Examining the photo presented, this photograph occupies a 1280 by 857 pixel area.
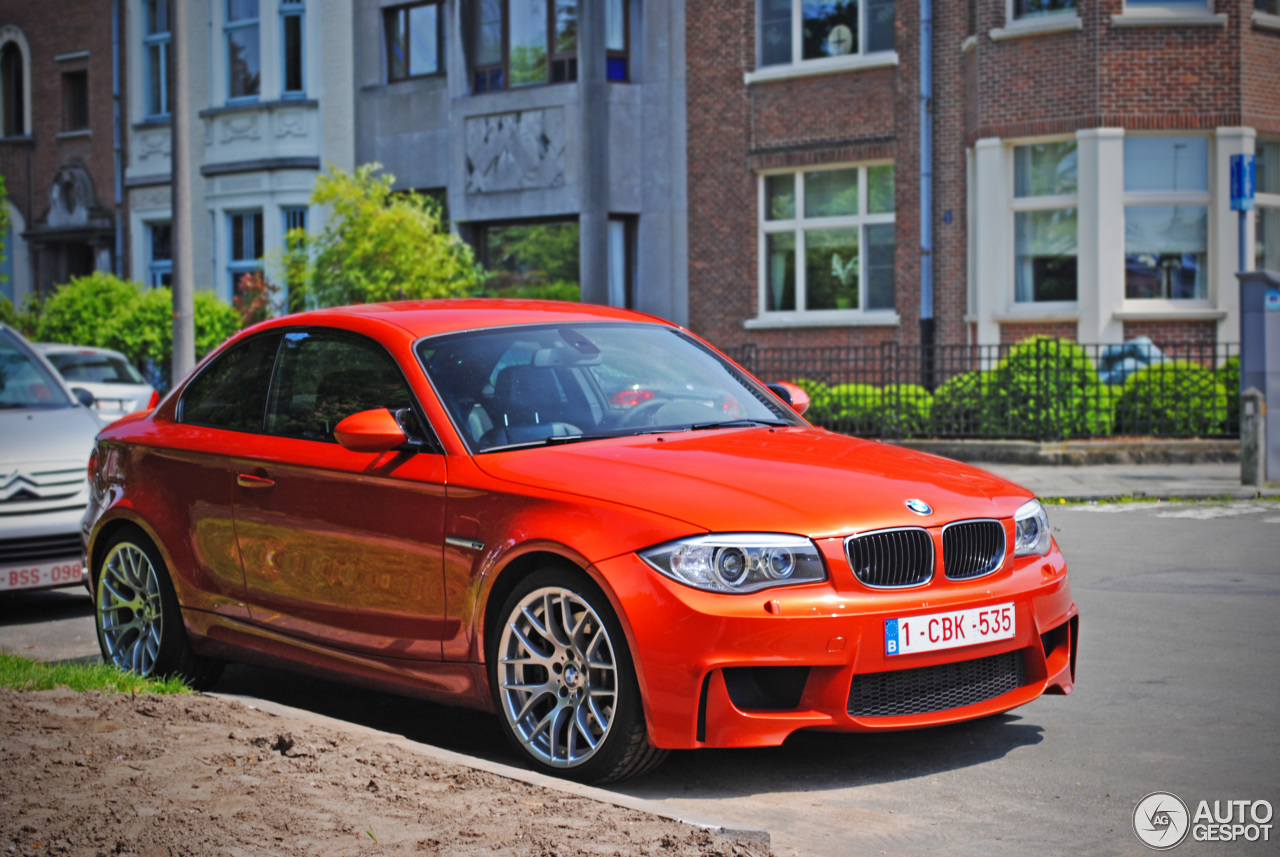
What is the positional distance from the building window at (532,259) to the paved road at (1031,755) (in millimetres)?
18416

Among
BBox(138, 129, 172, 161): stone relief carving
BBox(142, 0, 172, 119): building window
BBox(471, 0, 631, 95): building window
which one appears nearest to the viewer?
BBox(471, 0, 631, 95): building window

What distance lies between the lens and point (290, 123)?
95.6 feet

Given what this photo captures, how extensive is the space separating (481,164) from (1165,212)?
11.7 m

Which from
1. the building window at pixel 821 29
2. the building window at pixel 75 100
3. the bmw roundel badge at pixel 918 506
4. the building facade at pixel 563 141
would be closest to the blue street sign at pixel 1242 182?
the building window at pixel 821 29

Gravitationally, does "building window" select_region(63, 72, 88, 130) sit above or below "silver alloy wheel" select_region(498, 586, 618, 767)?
above

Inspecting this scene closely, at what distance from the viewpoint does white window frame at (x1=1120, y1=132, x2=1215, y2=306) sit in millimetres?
20922

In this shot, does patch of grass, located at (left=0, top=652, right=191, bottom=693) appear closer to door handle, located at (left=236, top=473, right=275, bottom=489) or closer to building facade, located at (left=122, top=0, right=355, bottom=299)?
door handle, located at (left=236, top=473, right=275, bottom=489)

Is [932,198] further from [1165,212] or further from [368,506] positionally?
[368,506]

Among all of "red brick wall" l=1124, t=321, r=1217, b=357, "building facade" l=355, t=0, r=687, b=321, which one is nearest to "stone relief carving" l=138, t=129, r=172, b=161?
"building facade" l=355, t=0, r=687, b=321

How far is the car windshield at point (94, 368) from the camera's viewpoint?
18328 millimetres

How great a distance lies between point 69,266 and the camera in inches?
1369

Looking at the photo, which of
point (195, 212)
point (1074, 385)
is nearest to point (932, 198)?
point (1074, 385)

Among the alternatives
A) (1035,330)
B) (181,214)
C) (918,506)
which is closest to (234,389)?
(918,506)

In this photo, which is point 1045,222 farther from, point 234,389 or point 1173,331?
point 234,389
